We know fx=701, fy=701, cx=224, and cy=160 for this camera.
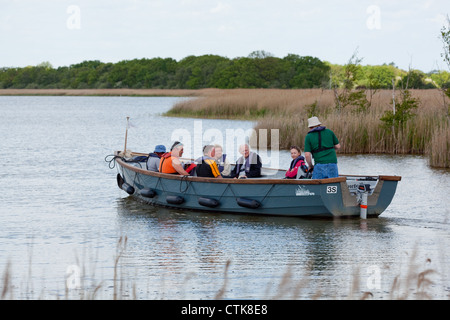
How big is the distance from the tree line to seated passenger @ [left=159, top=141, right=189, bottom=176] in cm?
6852

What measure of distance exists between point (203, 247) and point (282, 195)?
2.56m

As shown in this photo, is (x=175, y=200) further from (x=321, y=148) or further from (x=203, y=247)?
(x=203, y=247)

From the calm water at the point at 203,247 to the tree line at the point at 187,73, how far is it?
67.8 meters

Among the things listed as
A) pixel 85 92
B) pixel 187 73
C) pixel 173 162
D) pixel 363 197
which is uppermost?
pixel 187 73

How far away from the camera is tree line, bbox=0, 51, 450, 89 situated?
286ft

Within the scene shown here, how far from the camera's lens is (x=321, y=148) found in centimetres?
1160

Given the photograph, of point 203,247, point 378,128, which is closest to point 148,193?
point 203,247

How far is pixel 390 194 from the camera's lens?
1184 cm

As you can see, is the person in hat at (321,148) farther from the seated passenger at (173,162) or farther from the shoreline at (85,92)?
the shoreline at (85,92)

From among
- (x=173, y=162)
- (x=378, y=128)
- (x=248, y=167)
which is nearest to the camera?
(x=173, y=162)

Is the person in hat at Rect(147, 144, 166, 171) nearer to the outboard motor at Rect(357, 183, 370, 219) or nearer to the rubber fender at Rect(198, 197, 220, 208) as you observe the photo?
the rubber fender at Rect(198, 197, 220, 208)

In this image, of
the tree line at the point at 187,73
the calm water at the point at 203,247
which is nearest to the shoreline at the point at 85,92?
the tree line at the point at 187,73
